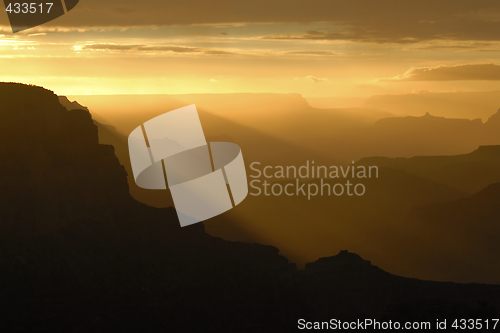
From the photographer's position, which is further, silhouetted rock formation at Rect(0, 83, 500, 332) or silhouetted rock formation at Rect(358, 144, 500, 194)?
silhouetted rock formation at Rect(358, 144, 500, 194)

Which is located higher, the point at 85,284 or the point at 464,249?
the point at 85,284

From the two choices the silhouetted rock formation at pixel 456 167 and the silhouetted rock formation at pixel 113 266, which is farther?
the silhouetted rock formation at pixel 456 167

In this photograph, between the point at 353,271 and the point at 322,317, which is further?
the point at 353,271

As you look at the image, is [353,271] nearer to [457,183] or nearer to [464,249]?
[464,249]

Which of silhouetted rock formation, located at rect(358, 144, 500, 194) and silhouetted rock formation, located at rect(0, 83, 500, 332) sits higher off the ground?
silhouetted rock formation, located at rect(0, 83, 500, 332)

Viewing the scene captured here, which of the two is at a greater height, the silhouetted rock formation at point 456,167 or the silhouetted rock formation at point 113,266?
the silhouetted rock formation at point 113,266

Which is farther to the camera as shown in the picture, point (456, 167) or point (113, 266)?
point (456, 167)

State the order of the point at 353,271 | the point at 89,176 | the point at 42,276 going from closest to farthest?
the point at 42,276 → the point at 89,176 → the point at 353,271

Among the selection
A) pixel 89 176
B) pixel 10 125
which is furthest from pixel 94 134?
pixel 10 125
